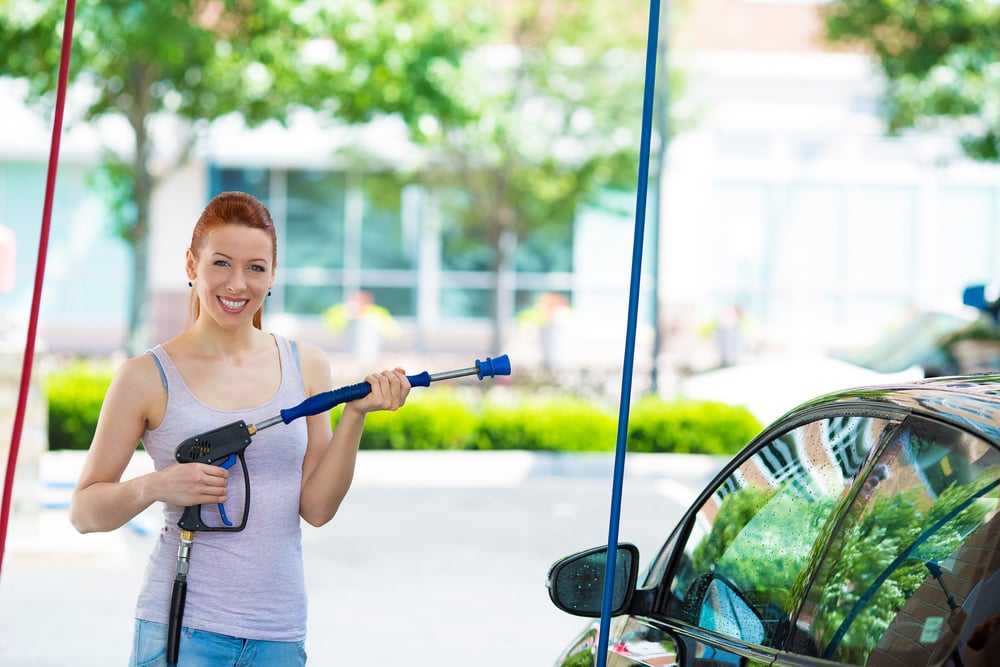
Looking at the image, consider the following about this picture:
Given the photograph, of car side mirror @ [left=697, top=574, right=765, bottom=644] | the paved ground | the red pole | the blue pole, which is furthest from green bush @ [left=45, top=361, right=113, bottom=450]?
the blue pole

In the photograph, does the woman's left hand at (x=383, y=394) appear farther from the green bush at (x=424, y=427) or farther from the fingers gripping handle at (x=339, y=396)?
the green bush at (x=424, y=427)

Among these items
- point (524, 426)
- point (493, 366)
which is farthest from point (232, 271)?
point (524, 426)

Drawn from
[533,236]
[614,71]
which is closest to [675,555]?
[614,71]

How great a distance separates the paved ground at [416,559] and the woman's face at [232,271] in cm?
436

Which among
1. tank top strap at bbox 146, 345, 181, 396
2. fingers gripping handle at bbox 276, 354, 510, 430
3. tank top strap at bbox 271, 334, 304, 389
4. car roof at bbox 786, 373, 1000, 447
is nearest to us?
car roof at bbox 786, 373, 1000, 447

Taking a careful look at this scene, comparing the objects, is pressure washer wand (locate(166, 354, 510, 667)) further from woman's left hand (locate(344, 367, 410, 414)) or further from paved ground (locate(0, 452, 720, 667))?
paved ground (locate(0, 452, 720, 667))

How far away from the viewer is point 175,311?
26.3 m

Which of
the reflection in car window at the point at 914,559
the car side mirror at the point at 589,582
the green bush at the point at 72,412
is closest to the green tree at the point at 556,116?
the green bush at the point at 72,412

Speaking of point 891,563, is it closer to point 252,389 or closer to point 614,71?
point 252,389

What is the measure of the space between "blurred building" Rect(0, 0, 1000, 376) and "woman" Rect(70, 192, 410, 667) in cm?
2230

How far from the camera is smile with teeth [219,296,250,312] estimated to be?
2.83 metres

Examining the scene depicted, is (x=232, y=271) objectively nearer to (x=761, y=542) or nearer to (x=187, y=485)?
(x=187, y=485)

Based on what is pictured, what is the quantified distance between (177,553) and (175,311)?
24.2 metres

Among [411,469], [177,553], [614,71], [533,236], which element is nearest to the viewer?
[177,553]
